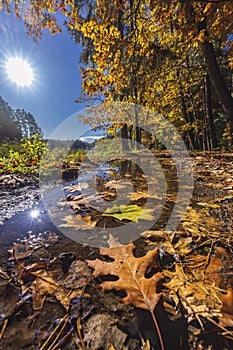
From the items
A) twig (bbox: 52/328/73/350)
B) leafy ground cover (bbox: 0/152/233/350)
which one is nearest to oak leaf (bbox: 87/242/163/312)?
leafy ground cover (bbox: 0/152/233/350)

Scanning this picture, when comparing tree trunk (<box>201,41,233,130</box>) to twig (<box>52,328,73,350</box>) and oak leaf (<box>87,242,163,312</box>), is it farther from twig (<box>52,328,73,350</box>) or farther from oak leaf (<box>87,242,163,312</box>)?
twig (<box>52,328,73,350</box>)

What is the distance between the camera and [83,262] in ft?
2.71

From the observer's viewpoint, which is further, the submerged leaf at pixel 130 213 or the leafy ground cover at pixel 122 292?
the submerged leaf at pixel 130 213

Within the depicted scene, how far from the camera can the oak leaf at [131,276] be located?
22.8 inches

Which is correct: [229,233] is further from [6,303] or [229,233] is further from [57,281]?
[6,303]

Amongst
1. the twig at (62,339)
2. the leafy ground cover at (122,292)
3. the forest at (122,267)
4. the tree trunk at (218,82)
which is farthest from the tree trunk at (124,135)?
the twig at (62,339)

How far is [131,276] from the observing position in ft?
2.21

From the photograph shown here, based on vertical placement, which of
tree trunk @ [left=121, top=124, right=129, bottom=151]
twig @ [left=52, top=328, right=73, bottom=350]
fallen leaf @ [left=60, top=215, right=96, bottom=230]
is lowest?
twig @ [left=52, top=328, right=73, bottom=350]

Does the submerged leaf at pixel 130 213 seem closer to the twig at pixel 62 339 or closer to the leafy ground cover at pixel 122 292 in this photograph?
the leafy ground cover at pixel 122 292

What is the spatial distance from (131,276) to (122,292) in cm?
7

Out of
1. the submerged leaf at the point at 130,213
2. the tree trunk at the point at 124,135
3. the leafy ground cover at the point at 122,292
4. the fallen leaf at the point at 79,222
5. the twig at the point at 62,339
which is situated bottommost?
the twig at the point at 62,339

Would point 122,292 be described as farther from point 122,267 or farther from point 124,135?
point 124,135

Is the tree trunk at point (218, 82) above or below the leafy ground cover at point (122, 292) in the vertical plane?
above

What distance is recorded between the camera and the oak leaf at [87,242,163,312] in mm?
579
